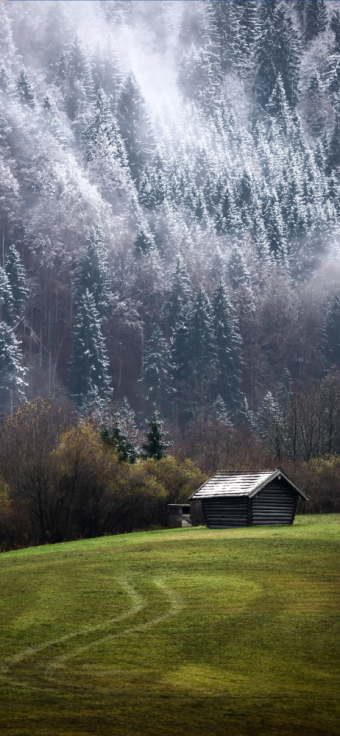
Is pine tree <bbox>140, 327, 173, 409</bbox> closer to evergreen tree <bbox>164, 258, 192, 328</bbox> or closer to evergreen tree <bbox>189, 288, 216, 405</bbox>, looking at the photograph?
evergreen tree <bbox>189, 288, 216, 405</bbox>

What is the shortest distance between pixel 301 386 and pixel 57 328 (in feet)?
145

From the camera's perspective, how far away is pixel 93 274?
551 feet

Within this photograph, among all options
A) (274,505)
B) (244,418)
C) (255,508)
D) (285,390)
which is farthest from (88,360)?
(255,508)

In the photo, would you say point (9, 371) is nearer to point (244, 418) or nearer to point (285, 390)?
point (244, 418)

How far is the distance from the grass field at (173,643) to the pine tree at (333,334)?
432 feet

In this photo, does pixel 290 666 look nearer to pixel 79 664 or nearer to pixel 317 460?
pixel 79 664

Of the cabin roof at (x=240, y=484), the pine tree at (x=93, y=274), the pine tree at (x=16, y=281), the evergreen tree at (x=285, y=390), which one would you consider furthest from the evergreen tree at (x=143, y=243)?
the cabin roof at (x=240, y=484)

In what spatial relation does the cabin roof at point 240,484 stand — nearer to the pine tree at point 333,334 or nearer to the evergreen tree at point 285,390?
the evergreen tree at point 285,390

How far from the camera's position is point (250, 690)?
19172mm

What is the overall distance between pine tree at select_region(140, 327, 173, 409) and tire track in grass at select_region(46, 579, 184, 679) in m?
118

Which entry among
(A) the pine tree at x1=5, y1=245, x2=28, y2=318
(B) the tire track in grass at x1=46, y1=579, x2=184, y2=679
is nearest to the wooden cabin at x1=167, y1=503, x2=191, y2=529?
(B) the tire track in grass at x1=46, y1=579, x2=184, y2=679

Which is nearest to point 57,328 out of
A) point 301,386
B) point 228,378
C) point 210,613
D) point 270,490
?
point 228,378

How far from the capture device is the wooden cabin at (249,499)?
5181cm

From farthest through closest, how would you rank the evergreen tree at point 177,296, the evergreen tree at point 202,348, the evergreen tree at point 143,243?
the evergreen tree at point 143,243, the evergreen tree at point 177,296, the evergreen tree at point 202,348
